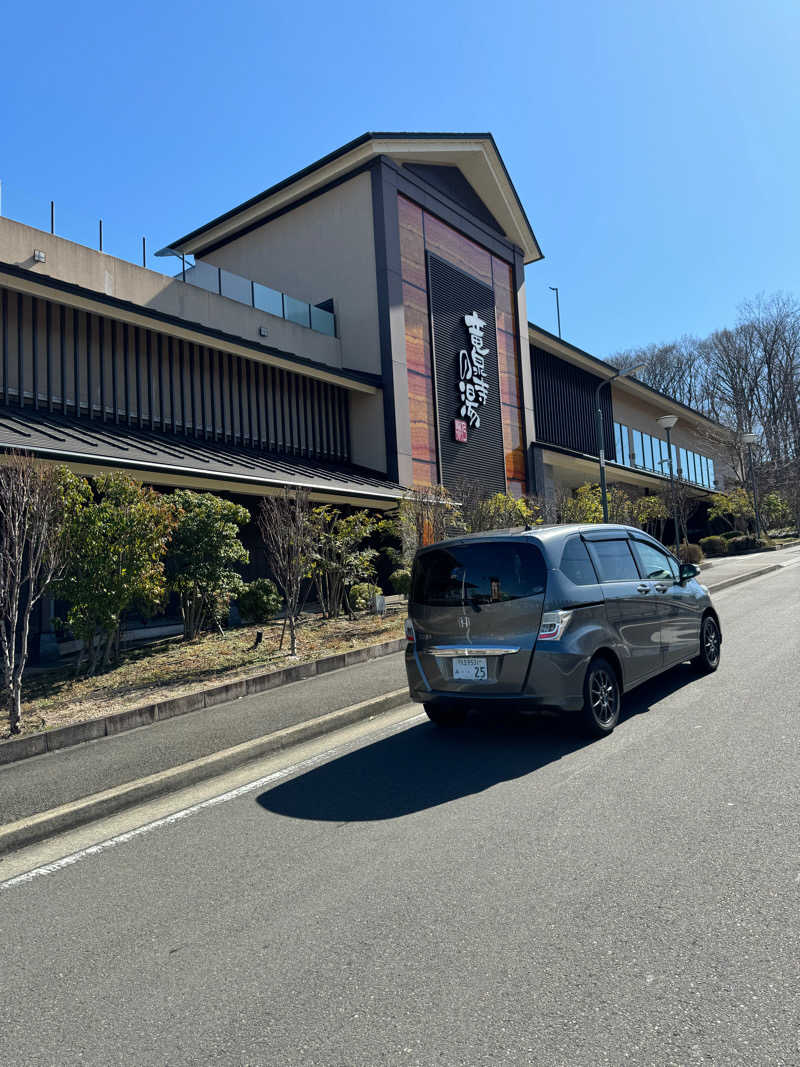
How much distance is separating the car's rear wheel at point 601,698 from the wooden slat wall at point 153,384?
12.2 meters

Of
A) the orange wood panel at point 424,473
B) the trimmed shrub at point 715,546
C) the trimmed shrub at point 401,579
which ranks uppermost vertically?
the orange wood panel at point 424,473

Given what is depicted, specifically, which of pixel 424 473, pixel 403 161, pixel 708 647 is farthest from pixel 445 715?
pixel 403 161

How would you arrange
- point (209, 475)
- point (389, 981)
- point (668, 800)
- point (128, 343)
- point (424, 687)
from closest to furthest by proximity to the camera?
point (389, 981)
point (668, 800)
point (424, 687)
point (209, 475)
point (128, 343)

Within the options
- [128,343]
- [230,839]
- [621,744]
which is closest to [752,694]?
[621,744]

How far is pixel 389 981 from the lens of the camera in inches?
111

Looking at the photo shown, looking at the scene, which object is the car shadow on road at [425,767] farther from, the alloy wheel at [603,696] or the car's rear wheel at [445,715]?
the alloy wheel at [603,696]

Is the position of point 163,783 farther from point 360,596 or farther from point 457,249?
point 457,249

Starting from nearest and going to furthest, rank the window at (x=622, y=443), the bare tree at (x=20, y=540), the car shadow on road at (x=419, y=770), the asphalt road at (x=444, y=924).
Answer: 1. the asphalt road at (x=444, y=924)
2. the car shadow on road at (x=419, y=770)
3. the bare tree at (x=20, y=540)
4. the window at (x=622, y=443)

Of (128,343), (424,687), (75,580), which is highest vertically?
(128,343)

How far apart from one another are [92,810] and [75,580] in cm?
472

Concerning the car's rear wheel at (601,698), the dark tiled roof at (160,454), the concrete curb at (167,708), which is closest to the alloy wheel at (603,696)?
the car's rear wheel at (601,698)

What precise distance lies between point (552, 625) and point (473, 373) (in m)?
20.2

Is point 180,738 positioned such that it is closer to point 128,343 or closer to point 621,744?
point 621,744

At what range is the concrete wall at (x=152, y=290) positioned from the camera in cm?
1512
